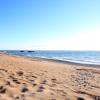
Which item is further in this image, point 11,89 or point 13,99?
point 11,89

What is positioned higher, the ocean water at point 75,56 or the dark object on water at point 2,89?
the dark object on water at point 2,89

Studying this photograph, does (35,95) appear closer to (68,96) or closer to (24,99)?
(24,99)

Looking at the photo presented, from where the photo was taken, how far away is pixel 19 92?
4.65 metres

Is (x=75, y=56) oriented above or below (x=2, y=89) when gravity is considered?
below

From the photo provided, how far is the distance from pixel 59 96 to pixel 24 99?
1.03 m

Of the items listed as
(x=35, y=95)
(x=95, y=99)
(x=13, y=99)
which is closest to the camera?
(x=13, y=99)

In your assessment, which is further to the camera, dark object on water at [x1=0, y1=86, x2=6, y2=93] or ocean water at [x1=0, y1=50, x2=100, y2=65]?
ocean water at [x1=0, y1=50, x2=100, y2=65]

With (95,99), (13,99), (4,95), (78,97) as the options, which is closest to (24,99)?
(13,99)

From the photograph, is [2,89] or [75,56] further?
[75,56]

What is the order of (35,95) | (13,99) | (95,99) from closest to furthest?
1. (13,99)
2. (35,95)
3. (95,99)

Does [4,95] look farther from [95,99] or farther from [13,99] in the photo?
[95,99]

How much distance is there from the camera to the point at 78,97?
15.7 ft

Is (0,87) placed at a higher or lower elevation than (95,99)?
higher

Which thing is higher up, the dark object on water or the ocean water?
the dark object on water
